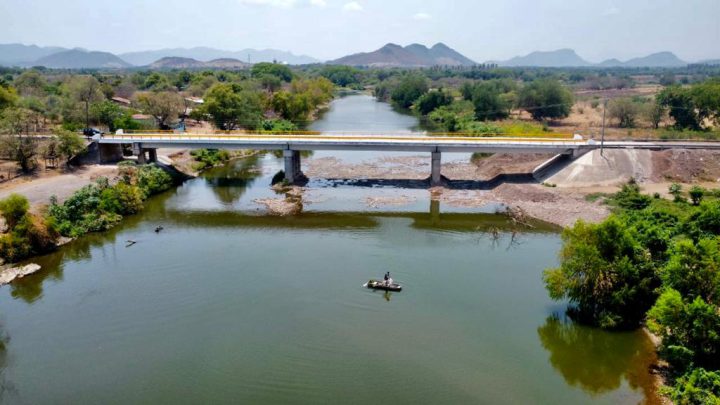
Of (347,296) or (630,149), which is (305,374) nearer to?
(347,296)

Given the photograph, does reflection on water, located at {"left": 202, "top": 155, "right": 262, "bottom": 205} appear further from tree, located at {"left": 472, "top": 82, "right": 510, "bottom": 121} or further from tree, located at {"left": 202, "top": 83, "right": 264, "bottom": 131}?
tree, located at {"left": 472, "top": 82, "right": 510, "bottom": 121}

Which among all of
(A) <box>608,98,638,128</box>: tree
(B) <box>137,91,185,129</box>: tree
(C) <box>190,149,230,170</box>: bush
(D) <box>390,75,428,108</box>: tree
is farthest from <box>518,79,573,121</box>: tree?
(B) <box>137,91,185,129</box>: tree

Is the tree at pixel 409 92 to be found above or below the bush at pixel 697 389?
above

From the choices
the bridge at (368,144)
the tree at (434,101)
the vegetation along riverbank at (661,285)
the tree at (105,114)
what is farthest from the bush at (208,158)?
the tree at (434,101)

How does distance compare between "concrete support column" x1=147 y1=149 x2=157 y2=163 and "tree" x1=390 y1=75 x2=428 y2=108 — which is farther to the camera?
"tree" x1=390 y1=75 x2=428 y2=108

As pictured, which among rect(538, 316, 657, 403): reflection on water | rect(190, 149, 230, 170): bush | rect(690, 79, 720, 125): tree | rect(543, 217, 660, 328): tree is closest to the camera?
rect(538, 316, 657, 403): reflection on water

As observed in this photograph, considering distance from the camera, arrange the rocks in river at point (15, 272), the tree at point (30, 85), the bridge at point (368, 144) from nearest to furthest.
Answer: the rocks in river at point (15, 272), the bridge at point (368, 144), the tree at point (30, 85)

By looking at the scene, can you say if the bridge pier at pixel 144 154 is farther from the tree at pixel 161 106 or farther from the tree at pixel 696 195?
the tree at pixel 696 195
